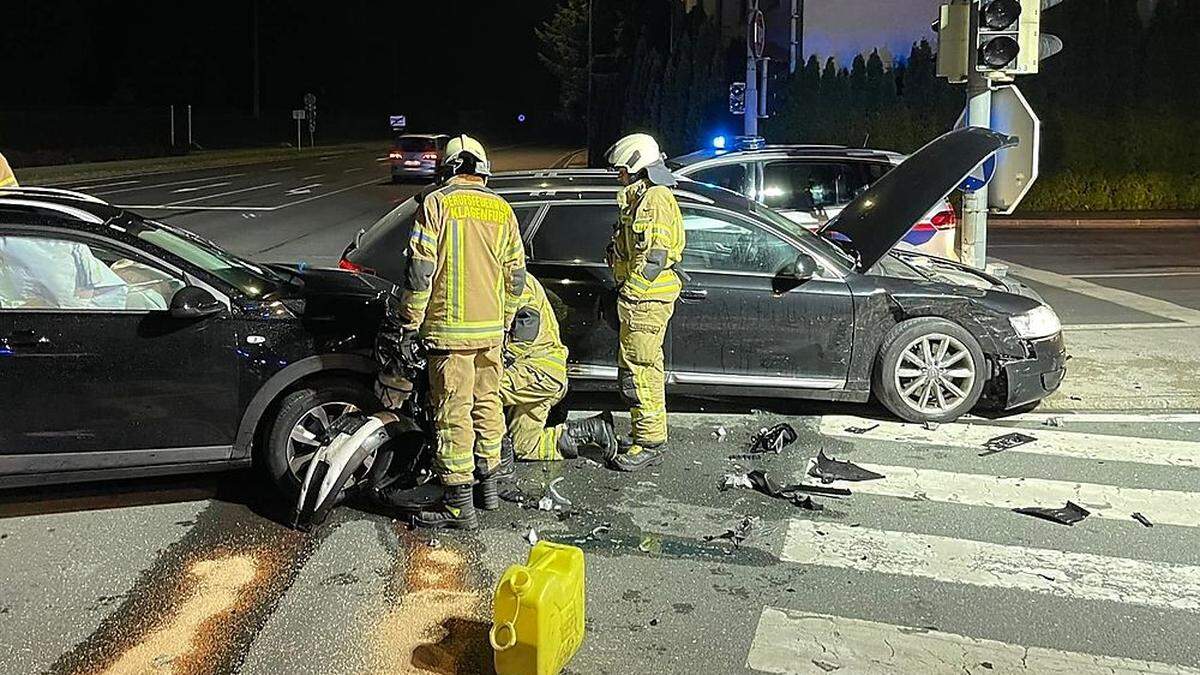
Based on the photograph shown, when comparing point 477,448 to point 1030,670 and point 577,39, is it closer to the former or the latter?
point 1030,670

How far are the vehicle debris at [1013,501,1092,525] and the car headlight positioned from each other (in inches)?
64.2

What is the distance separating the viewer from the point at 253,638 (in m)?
4.49

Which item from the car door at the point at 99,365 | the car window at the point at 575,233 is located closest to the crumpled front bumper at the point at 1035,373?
the car window at the point at 575,233

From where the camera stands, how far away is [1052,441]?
720 centimetres

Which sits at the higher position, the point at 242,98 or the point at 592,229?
the point at 242,98

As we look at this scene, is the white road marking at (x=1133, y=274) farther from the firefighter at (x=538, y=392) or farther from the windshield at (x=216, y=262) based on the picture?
the windshield at (x=216, y=262)

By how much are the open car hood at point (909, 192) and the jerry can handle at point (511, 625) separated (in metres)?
4.13

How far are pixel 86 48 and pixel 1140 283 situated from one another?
218 ft

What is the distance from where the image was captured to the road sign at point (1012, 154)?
28.3 ft

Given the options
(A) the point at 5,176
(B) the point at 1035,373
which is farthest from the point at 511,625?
(A) the point at 5,176

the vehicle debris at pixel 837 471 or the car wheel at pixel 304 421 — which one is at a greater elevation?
the car wheel at pixel 304 421

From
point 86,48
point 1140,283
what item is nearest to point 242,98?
point 86,48

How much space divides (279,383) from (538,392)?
4.49ft

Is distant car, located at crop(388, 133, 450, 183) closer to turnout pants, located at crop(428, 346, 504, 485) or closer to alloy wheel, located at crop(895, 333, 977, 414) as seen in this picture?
alloy wheel, located at crop(895, 333, 977, 414)
